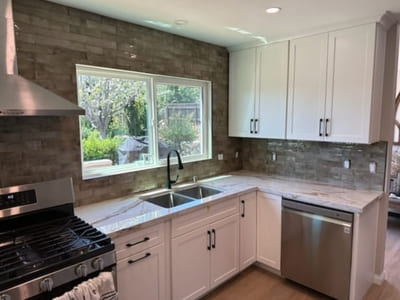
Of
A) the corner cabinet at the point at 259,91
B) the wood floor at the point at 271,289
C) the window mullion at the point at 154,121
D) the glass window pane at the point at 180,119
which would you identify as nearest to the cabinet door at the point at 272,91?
the corner cabinet at the point at 259,91

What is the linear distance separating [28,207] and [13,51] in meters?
1.00

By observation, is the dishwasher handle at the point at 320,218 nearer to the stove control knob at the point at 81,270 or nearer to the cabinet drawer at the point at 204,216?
the cabinet drawer at the point at 204,216

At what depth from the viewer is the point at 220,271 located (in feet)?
8.64

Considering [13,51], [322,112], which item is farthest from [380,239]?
[13,51]

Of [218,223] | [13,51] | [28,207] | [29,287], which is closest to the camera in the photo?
[29,287]

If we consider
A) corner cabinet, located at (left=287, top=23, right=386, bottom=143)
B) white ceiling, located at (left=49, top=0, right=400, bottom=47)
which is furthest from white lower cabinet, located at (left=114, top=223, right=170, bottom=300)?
corner cabinet, located at (left=287, top=23, right=386, bottom=143)

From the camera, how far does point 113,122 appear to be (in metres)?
2.60

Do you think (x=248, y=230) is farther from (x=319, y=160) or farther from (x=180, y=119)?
(x=180, y=119)

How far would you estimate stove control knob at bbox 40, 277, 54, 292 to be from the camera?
4.45ft

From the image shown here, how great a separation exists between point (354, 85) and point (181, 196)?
1908 mm

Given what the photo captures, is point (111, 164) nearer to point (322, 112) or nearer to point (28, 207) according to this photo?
point (28, 207)

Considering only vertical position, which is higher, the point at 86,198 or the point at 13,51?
the point at 13,51

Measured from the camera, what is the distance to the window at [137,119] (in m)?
2.44

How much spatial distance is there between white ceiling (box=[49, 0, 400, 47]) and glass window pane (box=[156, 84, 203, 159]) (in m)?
0.63
